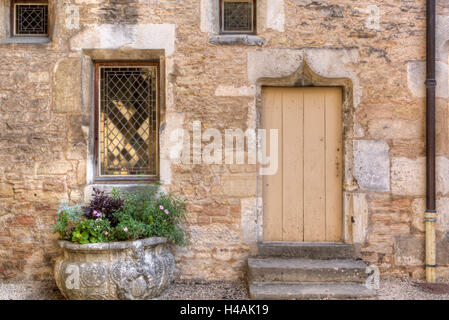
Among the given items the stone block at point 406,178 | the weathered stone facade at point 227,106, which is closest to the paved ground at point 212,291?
the weathered stone facade at point 227,106

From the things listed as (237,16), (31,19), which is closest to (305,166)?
(237,16)

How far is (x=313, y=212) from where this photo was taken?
12.5 ft

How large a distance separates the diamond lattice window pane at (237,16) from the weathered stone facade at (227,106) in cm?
18

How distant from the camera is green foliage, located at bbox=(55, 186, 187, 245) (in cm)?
314

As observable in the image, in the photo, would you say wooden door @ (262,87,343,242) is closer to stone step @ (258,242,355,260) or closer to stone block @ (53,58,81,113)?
stone step @ (258,242,355,260)

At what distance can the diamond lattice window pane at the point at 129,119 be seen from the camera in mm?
3865

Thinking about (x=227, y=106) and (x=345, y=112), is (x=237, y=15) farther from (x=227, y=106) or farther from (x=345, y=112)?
(x=345, y=112)

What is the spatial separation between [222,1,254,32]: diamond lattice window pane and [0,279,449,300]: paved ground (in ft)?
8.73

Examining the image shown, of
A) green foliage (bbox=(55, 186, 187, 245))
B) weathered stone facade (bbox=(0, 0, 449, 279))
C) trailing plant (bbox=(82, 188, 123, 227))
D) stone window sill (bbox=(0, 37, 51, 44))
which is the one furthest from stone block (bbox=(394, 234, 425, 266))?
stone window sill (bbox=(0, 37, 51, 44))

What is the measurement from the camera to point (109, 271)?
3.05 meters

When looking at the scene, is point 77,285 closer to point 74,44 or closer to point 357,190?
point 74,44

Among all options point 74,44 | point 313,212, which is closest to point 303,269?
point 313,212

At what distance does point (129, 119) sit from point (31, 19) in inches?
58.9

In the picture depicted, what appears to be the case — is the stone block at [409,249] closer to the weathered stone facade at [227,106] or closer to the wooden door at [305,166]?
the weathered stone facade at [227,106]
